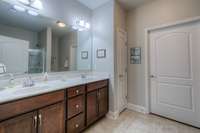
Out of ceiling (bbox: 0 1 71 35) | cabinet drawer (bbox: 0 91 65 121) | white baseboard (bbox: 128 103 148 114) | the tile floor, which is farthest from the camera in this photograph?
white baseboard (bbox: 128 103 148 114)

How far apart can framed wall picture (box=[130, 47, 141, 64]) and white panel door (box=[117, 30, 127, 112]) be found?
0.55ft

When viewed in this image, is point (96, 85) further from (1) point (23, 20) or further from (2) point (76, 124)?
(1) point (23, 20)

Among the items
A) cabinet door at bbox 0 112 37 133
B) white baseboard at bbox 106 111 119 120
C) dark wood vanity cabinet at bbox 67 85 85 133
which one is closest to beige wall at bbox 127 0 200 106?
white baseboard at bbox 106 111 119 120

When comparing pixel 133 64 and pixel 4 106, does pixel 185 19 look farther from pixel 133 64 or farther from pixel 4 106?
pixel 4 106

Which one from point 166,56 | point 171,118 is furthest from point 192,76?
point 171,118

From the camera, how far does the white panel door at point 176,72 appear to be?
218 cm

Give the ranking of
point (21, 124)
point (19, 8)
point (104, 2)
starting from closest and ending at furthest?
1. point (21, 124)
2. point (19, 8)
3. point (104, 2)

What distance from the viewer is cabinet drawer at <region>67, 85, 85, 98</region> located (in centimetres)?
168

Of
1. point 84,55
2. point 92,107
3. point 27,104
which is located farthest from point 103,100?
point 27,104

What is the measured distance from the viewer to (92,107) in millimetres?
2139

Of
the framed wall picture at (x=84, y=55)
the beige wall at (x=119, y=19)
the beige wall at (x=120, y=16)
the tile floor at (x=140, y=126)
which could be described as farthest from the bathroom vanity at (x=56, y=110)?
the beige wall at (x=120, y=16)

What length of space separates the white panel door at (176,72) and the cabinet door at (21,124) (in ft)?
8.17

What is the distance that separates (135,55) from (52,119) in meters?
2.34

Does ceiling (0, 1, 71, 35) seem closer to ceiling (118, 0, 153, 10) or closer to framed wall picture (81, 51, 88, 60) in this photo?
framed wall picture (81, 51, 88, 60)
